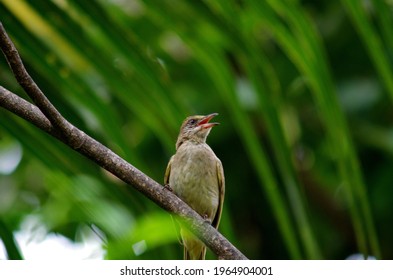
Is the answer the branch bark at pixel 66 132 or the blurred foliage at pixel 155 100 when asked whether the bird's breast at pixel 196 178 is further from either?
the branch bark at pixel 66 132

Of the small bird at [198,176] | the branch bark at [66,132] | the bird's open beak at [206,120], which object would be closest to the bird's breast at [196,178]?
the small bird at [198,176]

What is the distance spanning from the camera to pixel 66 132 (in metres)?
1.33

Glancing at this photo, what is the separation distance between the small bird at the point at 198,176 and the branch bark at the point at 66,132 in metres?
1.72

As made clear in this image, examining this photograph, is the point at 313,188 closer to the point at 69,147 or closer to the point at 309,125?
the point at 309,125

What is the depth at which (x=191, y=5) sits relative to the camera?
1589mm

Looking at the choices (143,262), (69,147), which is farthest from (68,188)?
(143,262)

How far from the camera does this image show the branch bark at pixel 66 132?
4.19 ft

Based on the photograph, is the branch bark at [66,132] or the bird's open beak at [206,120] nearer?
the branch bark at [66,132]

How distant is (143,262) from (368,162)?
148 inches

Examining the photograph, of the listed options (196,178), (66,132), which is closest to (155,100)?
(66,132)

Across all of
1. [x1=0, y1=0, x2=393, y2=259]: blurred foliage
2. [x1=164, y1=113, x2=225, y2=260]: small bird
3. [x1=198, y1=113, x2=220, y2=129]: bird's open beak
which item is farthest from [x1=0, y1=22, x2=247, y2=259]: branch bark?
[x1=164, y1=113, x2=225, y2=260]: small bird

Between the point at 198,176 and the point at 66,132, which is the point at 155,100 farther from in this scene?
the point at 198,176

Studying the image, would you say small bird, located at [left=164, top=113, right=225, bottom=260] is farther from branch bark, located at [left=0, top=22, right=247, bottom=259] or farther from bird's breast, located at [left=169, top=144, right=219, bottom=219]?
branch bark, located at [left=0, top=22, right=247, bottom=259]

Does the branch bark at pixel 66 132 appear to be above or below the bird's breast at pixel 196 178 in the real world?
below
